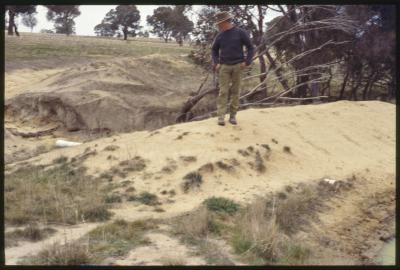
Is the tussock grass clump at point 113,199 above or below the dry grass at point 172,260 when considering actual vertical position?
below

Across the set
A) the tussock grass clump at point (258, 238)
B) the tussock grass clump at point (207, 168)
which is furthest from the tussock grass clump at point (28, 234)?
the tussock grass clump at point (207, 168)

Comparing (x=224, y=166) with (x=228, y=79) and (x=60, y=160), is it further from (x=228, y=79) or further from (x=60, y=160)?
(x=60, y=160)

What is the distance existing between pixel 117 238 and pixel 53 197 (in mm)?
1563

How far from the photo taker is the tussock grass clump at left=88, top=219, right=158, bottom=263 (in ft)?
18.7

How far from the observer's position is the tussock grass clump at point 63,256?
5.25m

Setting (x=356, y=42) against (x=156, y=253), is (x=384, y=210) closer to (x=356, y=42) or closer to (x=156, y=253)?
(x=156, y=253)

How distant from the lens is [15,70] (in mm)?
20469

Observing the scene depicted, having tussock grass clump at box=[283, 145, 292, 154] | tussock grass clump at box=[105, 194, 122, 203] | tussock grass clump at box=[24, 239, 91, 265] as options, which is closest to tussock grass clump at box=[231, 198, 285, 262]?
tussock grass clump at box=[24, 239, 91, 265]

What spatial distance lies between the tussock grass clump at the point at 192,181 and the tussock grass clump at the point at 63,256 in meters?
2.78

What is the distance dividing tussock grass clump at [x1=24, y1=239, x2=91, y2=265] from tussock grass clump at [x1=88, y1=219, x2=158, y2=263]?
0.14 m

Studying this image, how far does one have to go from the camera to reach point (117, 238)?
20.1ft

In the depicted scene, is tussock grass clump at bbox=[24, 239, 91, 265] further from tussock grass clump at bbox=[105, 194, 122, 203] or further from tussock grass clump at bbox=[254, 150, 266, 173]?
tussock grass clump at bbox=[254, 150, 266, 173]

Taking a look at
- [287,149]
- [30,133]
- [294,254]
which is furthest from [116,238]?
[30,133]

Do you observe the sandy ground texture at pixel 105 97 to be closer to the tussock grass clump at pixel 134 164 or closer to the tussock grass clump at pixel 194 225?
the tussock grass clump at pixel 134 164
